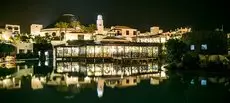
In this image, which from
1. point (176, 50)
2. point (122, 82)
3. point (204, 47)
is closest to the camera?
point (122, 82)

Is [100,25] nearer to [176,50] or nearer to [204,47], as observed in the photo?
[204,47]

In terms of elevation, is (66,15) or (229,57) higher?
(66,15)

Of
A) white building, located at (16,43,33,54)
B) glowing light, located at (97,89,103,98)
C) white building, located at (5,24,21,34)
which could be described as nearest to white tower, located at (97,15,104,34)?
white building, located at (16,43,33,54)

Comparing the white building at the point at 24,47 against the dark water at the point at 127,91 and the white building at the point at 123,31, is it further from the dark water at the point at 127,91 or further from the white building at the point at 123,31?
the dark water at the point at 127,91

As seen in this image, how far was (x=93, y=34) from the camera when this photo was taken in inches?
2020

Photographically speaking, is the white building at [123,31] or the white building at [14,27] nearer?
the white building at [123,31]

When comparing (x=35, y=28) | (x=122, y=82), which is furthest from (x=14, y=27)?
(x=122, y=82)

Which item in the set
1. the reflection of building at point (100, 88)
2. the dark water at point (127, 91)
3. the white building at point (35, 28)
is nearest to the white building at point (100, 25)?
the white building at point (35, 28)

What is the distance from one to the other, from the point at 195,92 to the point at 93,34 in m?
39.8

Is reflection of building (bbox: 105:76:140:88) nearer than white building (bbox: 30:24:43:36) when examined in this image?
Yes

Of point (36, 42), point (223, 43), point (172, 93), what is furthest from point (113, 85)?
point (36, 42)

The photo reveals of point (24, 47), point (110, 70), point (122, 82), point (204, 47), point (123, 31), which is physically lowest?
point (122, 82)

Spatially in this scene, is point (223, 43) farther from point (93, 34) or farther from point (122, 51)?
point (93, 34)

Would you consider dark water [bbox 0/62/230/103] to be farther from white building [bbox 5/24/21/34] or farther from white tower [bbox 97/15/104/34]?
white building [bbox 5/24/21/34]
